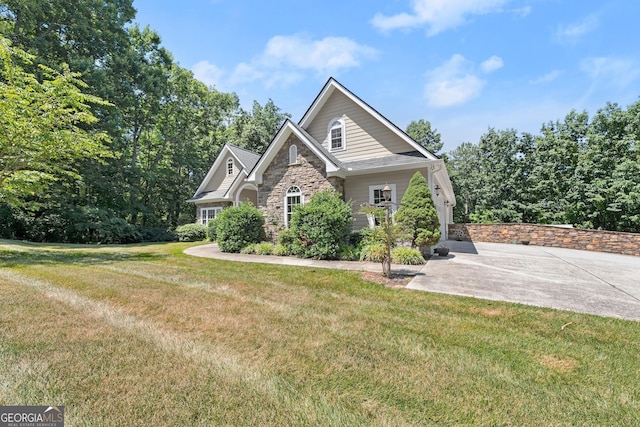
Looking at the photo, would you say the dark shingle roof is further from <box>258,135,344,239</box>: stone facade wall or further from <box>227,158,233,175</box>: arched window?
<box>227,158,233,175</box>: arched window

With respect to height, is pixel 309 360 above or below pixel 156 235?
below

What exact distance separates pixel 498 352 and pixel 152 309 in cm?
499

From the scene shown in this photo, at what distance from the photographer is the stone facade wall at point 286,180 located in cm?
1188

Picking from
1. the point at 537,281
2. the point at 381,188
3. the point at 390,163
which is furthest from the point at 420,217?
the point at 537,281

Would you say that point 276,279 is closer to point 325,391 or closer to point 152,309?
point 152,309

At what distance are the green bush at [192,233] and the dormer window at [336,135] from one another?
12.4 m

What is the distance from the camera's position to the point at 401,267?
8570 millimetres

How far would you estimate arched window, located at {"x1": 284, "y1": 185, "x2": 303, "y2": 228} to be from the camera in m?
12.2

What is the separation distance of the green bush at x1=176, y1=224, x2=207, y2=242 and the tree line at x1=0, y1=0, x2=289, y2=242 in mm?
2003

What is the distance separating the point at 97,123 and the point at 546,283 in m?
26.7

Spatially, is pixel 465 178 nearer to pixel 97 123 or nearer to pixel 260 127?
pixel 260 127

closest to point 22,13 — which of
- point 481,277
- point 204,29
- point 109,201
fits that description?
point 109,201

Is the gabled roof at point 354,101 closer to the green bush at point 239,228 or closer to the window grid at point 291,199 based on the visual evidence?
the window grid at point 291,199

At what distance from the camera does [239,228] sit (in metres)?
12.4
